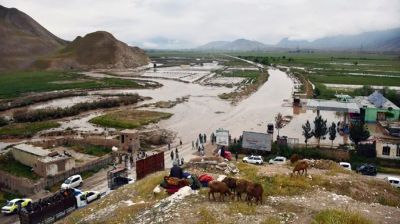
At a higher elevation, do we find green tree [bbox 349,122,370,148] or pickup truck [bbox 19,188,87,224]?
green tree [bbox 349,122,370,148]

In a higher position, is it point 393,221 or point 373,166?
point 393,221

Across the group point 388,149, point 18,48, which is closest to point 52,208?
point 388,149

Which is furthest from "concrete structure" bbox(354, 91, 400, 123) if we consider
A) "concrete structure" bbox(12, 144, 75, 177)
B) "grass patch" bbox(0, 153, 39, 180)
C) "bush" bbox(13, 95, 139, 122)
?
"bush" bbox(13, 95, 139, 122)

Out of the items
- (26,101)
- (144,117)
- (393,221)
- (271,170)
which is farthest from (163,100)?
(393,221)

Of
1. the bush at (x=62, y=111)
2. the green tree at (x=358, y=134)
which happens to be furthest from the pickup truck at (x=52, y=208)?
the bush at (x=62, y=111)

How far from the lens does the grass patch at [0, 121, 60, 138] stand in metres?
42.5

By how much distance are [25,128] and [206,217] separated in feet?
A: 126

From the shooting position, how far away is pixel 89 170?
29.5 metres

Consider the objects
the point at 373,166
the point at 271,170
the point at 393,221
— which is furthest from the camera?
the point at 373,166

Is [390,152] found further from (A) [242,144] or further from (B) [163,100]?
(B) [163,100]

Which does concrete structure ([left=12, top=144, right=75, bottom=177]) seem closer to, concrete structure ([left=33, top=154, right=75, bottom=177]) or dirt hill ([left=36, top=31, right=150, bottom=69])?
concrete structure ([left=33, top=154, right=75, bottom=177])

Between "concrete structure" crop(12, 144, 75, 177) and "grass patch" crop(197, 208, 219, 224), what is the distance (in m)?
17.8

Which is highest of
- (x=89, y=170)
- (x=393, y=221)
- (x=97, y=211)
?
(x=393, y=221)

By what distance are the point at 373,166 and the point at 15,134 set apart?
36846 millimetres
